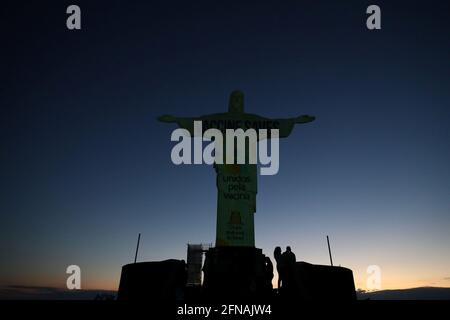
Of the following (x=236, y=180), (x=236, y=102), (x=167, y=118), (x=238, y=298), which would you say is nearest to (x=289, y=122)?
(x=236, y=102)

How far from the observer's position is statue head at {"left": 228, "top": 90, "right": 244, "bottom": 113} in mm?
13203

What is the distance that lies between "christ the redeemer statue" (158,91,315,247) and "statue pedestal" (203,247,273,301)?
131 centimetres

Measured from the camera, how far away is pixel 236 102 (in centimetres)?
1323

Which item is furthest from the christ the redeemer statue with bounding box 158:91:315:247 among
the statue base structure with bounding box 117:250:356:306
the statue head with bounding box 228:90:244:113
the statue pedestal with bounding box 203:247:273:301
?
the statue base structure with bounding box 117:250:356:306

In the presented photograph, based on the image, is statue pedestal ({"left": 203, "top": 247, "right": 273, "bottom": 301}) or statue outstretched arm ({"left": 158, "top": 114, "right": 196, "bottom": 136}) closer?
statue pedestal ({"left": 203, "top": 247, "right": 273, "bottom": 301})

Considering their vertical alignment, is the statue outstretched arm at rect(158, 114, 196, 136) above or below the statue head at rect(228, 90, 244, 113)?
below

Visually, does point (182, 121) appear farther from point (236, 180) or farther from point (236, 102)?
point (236, 180)

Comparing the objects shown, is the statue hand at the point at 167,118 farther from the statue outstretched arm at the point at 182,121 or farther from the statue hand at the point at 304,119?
the statue hand at the point at 304,119

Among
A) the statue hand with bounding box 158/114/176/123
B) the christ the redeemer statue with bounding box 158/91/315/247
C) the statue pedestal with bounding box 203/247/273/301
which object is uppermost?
the statue hand with bounding box 158/114/176/123

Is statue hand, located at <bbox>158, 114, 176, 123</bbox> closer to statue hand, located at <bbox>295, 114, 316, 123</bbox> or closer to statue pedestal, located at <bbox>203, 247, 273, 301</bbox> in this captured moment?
statue hand, located at <bbox>295, 114, 316, 123</bbox>

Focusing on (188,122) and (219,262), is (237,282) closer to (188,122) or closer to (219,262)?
(219,262)

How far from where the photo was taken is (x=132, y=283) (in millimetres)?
6355
